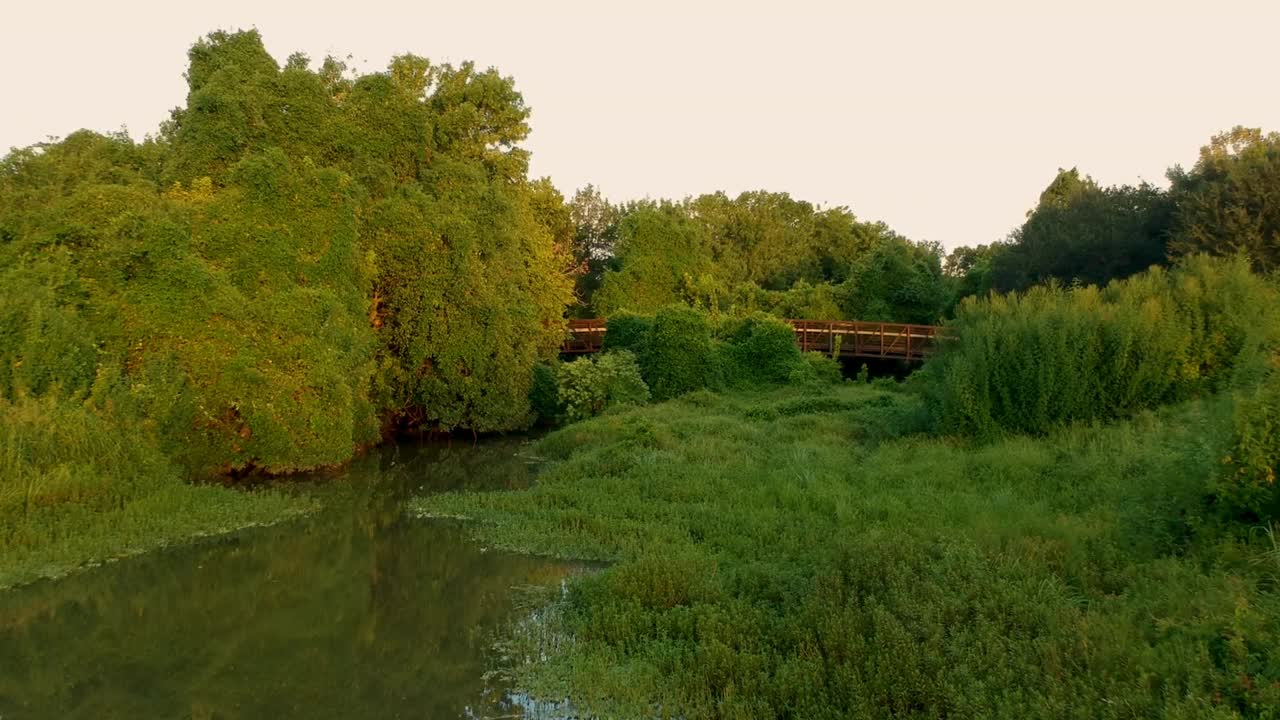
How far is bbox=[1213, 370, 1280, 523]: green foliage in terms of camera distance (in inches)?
277

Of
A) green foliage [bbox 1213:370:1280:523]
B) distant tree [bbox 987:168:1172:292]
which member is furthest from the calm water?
distant tree [bbox 987:168:1172:292]

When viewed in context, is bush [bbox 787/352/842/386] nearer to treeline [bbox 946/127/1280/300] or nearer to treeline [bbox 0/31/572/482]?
treeline [bbox 946/127/1280/300]

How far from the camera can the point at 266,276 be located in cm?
1648

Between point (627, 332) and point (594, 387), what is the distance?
573 cm

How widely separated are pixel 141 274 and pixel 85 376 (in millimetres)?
2056

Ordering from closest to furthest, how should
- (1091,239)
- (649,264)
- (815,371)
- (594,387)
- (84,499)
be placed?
(84,499) → (594,387) → (1091,239) → (815,371) → (649,264)

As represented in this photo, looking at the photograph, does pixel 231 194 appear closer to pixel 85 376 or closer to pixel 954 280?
pixel 85 376

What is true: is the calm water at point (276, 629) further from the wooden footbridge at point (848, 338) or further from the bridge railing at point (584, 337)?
the wooden footbridge at point (848, 338)

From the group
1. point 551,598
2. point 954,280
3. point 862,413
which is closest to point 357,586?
Result: point 551,598

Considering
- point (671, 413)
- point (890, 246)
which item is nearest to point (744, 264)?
point (890, 246)

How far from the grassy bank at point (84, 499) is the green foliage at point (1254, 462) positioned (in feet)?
40.1

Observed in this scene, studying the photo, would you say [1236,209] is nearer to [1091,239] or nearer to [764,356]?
[1091,239]

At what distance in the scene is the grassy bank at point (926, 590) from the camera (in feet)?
17.9

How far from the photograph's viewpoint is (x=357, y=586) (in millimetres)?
10344
